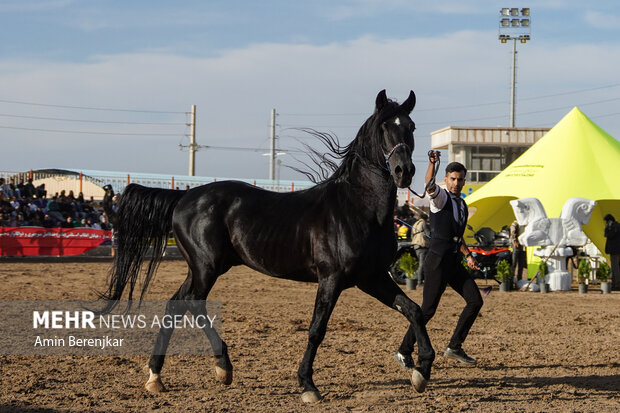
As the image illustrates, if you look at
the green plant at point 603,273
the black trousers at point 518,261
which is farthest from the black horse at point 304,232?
the black trousers at point 518,261

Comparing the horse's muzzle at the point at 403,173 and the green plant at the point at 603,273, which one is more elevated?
the horse's muzzle at the point at 403,173

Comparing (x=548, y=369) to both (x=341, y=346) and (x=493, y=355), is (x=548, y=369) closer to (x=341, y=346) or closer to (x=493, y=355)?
(x=493, y=355)

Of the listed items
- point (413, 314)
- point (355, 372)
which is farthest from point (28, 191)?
point (413, 314)

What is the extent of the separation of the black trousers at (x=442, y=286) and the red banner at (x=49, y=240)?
19.2 metres

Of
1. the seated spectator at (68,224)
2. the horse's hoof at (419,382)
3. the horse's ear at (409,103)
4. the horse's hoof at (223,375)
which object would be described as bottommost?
the horse's hoof at (223,375)

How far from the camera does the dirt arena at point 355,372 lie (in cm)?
560

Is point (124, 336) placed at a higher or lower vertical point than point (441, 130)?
lower

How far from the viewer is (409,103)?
5762 mm

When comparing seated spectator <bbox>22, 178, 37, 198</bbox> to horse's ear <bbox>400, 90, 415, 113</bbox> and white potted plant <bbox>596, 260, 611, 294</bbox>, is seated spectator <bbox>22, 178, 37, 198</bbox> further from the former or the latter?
horse's ear <bbox>400, 90, 415, 113</bbox>

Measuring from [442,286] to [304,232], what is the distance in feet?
5.21

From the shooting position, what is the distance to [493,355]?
7934 mm

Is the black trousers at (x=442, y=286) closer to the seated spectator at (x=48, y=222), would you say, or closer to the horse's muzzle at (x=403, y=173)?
the horse's muzzle at (x=403, y=173)

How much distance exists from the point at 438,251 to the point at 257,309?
5680mm

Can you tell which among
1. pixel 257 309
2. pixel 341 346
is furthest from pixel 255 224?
pixel 257 309
